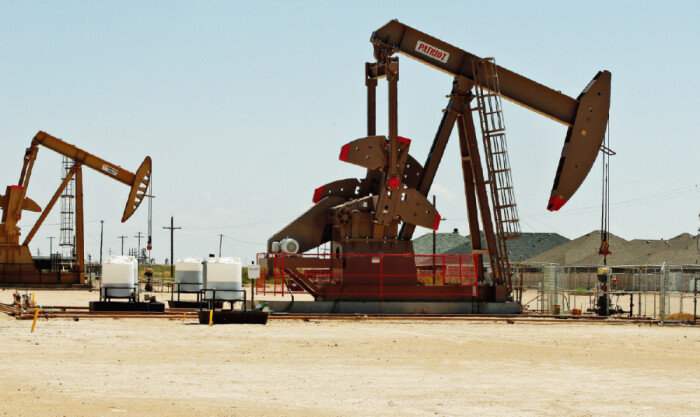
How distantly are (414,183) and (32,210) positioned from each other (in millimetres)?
25285

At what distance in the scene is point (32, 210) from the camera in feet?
142

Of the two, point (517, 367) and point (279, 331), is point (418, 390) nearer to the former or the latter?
point (517, 367)

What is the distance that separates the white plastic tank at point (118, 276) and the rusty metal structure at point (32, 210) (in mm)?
19554

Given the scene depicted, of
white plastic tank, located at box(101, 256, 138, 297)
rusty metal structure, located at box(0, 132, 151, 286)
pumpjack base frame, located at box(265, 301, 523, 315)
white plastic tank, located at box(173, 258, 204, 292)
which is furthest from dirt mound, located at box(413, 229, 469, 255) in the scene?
white plastic tank, located at box(101, 256, 138, 297)

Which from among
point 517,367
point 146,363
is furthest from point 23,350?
point 517,367

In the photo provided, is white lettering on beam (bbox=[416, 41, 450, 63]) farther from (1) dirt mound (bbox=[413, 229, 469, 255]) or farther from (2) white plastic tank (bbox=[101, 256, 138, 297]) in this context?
(1) dirt mound (bbox=[413, 229, 469, 255])

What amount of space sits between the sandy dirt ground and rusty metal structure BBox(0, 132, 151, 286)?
24.0m

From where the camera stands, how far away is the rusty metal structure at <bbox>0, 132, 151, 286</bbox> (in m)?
42.2

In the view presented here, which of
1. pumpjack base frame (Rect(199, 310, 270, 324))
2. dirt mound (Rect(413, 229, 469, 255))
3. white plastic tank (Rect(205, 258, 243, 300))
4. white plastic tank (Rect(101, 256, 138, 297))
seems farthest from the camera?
dirt mound (Rect(413, 229, 469, 255))

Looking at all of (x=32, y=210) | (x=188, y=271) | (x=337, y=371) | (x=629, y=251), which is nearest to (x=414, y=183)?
(x=188, y=271)

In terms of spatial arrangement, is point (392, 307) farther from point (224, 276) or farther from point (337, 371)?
point (337, 371)

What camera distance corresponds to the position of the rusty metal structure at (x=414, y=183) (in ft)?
73.4

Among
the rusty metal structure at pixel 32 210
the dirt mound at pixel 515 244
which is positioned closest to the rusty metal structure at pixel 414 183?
the rusty metal structure at pixel 32 210

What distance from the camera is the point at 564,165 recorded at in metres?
22.6
